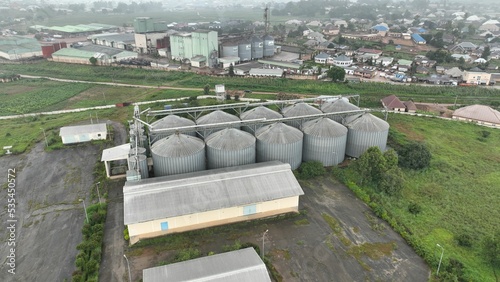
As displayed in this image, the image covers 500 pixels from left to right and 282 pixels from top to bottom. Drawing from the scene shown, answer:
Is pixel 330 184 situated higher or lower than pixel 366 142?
lower

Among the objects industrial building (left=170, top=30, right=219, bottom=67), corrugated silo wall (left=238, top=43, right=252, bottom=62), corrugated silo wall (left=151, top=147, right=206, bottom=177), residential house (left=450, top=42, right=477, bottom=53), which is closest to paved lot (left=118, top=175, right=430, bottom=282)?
corrugated silo wall (left=151, top=147, right=206, bottom=177)

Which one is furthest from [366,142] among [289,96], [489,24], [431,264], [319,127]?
[489,24]

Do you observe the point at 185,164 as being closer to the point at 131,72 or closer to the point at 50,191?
the point at 50,191

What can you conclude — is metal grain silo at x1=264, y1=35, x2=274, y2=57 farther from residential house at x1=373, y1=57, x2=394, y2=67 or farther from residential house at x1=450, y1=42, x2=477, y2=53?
residential house at x1=450, y1=42, x2=477, y2=53

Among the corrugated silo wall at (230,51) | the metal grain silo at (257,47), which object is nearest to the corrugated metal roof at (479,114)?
the metal grain silo at (257,47)

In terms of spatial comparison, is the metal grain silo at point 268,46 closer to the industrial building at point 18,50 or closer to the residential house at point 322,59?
the residential house at point 322,59

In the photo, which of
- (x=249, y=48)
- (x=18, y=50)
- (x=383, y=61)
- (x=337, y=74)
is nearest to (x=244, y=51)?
(x=249, y=48)

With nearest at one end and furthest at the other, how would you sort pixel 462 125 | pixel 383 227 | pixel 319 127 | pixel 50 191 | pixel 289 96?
pixel 383 227, pixel 50 191, pixel 319 127, pixel 462 125, pixel 289 96
